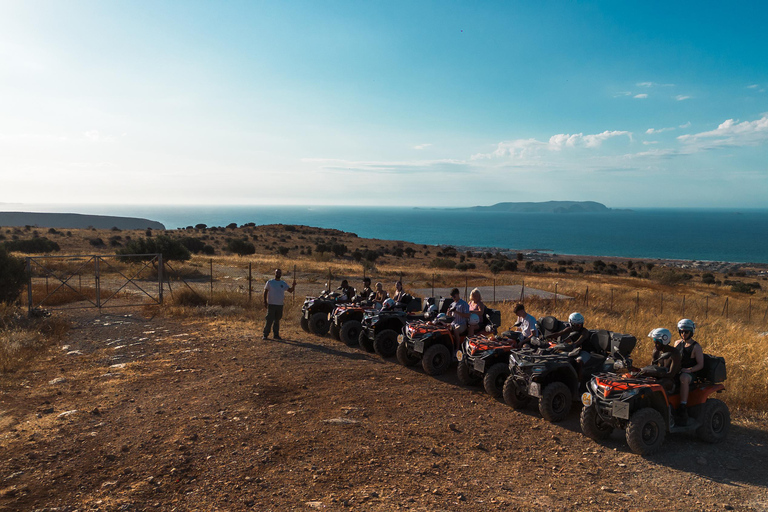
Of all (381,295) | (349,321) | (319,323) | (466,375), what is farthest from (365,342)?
(466,375)

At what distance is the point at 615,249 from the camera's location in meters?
129

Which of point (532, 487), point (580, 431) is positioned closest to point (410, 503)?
point (532, 487)

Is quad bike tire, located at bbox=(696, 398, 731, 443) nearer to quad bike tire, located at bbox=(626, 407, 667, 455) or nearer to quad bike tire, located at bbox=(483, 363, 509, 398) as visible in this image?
quad bike tire, located at bbox=(626, 407, 667, 455)

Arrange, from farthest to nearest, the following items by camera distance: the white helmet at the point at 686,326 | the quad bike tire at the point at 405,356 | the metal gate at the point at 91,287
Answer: the metal gate at the point at 91,287, the quad bike tire at the point at 405,356, the white helmet at the point at 686,326

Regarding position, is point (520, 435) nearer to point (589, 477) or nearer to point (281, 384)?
point (589, 477)

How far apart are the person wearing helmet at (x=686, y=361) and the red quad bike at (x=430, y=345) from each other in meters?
3.50

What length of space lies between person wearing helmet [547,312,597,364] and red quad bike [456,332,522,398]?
100cm

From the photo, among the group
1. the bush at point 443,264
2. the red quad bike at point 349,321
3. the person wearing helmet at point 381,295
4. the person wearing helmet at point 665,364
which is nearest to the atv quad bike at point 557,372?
the person wearing helmet at point 665,364

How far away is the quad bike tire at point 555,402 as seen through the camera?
7.79 m

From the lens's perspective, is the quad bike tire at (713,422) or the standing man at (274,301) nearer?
the quad bike tire at (713,422)

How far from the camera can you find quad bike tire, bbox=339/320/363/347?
13.0 meters

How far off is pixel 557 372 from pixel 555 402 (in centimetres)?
48

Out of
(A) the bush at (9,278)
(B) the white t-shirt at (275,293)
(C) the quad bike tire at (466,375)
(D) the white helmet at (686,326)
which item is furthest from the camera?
(A) the bush at (9,278)

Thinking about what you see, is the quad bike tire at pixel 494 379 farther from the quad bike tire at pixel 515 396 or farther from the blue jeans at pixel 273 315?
the blue jeans at pixel 273 315
